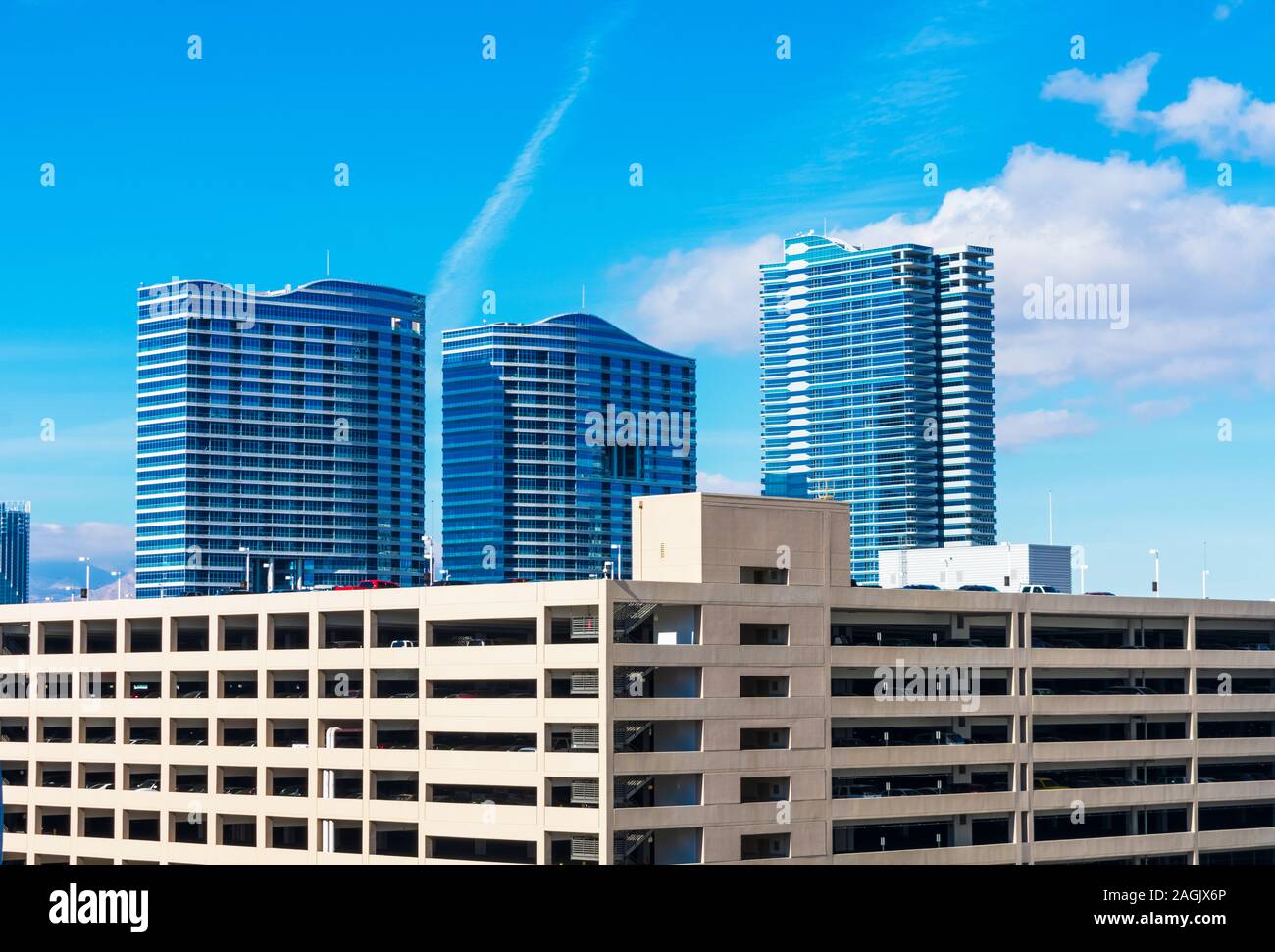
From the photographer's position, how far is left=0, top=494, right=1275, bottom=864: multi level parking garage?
107875mm

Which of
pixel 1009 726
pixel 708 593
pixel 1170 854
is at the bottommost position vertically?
pixel 1170 854

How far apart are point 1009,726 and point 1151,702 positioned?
15583 mm

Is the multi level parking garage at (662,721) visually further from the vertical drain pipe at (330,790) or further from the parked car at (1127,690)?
the parked car at (1127,690)

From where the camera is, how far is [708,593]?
111 metres

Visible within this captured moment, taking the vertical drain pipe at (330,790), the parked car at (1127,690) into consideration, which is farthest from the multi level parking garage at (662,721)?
the parked car at (1127,690)

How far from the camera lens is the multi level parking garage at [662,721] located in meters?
108

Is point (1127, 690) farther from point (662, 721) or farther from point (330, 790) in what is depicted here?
point (330, 790)

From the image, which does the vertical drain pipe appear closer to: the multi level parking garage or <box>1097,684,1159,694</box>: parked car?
the multi level parking garage

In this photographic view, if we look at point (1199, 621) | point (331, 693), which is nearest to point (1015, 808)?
point (1199, 621)

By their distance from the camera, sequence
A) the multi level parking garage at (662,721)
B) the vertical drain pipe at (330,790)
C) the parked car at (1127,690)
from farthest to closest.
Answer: the parked car at (1127,690) < the vertical drain pipe at (330,790) < the multi level parking garage at (662,721)
